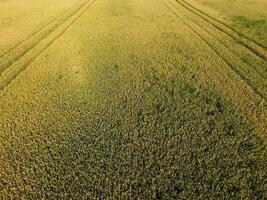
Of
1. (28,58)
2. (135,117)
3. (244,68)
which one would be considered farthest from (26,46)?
(244,68)

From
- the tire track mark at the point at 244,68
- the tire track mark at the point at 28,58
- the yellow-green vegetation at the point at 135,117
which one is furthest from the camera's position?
the tire track mark at the point at 28,58

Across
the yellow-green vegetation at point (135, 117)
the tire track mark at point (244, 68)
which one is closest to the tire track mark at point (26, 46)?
the yellow-green vegetation at point (135, 117)

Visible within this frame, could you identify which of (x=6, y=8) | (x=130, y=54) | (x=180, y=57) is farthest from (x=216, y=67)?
(x=6, y=8)

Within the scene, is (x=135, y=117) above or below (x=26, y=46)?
below

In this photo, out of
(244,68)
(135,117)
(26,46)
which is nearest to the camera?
(135,117)

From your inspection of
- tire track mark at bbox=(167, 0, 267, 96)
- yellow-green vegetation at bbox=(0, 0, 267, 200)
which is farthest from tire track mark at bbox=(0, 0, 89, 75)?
tire track mark at bbox=(167, 0, 267, 96)

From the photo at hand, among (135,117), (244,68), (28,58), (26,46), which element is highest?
(26,46)

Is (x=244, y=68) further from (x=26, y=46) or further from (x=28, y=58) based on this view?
(x=26, y=46)

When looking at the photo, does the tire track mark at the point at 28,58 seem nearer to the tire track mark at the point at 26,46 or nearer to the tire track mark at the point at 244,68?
the tire track mark at the point at 26,46

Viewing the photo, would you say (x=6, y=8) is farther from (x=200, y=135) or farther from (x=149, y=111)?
(x=200, y=135)
